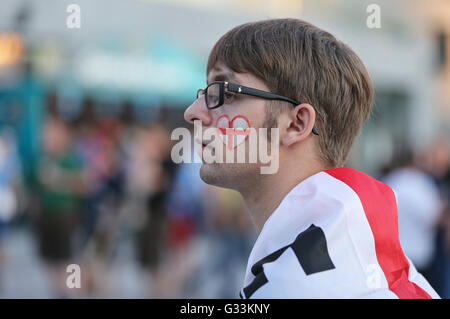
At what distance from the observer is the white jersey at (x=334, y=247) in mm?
1479

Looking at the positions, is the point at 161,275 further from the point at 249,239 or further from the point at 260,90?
the point at 260,90

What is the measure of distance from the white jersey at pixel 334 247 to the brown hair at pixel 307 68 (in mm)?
271

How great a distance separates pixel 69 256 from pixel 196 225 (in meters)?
1.66

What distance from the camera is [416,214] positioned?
4.91 meters

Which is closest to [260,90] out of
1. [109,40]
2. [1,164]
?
[1,164]

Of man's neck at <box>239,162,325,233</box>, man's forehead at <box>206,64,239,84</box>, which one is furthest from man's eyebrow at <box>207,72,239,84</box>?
man's neck at <box>239,162,325,233</box>

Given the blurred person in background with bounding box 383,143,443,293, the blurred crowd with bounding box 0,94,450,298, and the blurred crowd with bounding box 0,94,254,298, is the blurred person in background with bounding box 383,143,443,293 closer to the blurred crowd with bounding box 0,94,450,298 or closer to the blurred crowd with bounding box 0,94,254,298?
the blurred crowd with bounding box 0,94,450,298

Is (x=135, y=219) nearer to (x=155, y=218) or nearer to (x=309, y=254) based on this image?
(x=155, y=218)

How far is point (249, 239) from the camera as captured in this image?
711 cm

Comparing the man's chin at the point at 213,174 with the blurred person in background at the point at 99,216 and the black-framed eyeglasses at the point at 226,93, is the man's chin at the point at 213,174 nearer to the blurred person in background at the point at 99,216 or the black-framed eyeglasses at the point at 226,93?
the black-framed eyeglasses at the point at 226,93

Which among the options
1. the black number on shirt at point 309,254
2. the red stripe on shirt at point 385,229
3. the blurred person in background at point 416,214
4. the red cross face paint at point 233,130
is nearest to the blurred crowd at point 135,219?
the blurred person in background at point 416,214

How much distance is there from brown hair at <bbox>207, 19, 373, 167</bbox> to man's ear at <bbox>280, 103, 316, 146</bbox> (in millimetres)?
32
